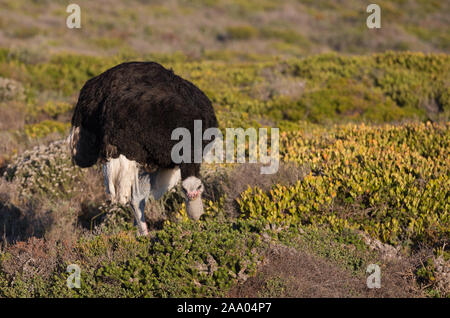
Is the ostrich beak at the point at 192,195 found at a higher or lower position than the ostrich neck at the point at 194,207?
higher

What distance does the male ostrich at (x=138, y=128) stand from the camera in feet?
15.1

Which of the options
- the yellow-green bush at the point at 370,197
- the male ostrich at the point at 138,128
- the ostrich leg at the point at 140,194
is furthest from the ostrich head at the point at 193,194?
the yellow-green bush at the point at 370,197

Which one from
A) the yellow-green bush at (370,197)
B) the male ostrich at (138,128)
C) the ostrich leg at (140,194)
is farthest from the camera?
the yellow-green bush at (370,197)

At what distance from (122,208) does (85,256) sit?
1.86 m

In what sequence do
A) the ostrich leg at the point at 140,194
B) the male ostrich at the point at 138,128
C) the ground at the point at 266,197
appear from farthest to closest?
the ostrich leg at the point at 140,194 → the male ostrich at the point at 138,128 → the ground at the point at 266,197

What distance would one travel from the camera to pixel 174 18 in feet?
106

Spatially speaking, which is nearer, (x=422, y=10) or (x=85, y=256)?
(x=85, y=256)

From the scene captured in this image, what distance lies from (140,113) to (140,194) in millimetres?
1044

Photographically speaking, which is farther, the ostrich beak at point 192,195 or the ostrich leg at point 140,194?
the ostrich leg at point 140,194

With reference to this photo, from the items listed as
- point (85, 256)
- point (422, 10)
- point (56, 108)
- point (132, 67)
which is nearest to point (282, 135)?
point (132, 67)

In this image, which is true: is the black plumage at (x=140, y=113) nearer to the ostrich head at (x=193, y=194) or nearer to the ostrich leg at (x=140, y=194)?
the ostrich head at (x=193, y=194)

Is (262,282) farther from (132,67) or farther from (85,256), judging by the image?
(132,67)

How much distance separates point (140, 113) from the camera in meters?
4.66

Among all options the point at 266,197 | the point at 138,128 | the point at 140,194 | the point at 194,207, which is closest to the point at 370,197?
the point at 266,197
